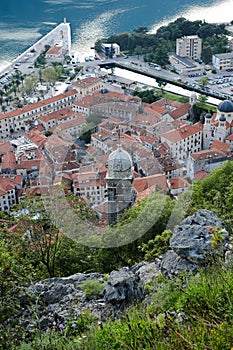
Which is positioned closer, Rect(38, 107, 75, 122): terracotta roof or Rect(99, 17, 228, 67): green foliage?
Rect(38, 107, 75, 122): terracotta roof

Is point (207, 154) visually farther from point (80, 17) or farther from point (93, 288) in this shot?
point (80, 17)

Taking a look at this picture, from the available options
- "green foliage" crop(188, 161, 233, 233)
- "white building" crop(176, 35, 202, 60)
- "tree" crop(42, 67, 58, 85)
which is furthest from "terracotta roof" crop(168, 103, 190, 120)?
"green foliage" crop(188, 161, 233, 233)

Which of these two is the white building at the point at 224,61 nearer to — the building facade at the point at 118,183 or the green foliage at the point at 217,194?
the green foliage at the point at 217,194

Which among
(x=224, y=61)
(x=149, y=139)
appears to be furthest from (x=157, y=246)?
(x=224, y=61)

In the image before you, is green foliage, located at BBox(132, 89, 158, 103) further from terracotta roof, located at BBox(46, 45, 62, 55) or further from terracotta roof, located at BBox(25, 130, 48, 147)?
terracotta roof, located at BBox(46, 45, 62, 55)

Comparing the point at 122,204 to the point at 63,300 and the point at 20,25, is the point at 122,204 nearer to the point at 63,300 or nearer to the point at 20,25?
the point at 63,300

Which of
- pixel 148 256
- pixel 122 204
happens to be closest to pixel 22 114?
pixel 122 204

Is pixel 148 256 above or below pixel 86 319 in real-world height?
below

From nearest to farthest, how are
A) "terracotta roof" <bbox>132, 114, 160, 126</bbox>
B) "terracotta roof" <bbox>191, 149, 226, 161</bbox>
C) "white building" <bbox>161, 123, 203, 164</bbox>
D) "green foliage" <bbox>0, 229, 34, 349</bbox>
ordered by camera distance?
"green foliage" <bbox>0, 229, 34, 349</bbox>, "terracotta roof" <bbox>191, 149, 226, 161</bbox>, "white building" <bbox>161, 123, 203, 164</bbox>, "terracotta roof" <bbox>132, 114, 160, 126</bbox>

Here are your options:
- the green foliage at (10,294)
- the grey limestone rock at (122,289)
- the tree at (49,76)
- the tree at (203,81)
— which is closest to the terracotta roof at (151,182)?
the grey limestone rock at (122,289)
